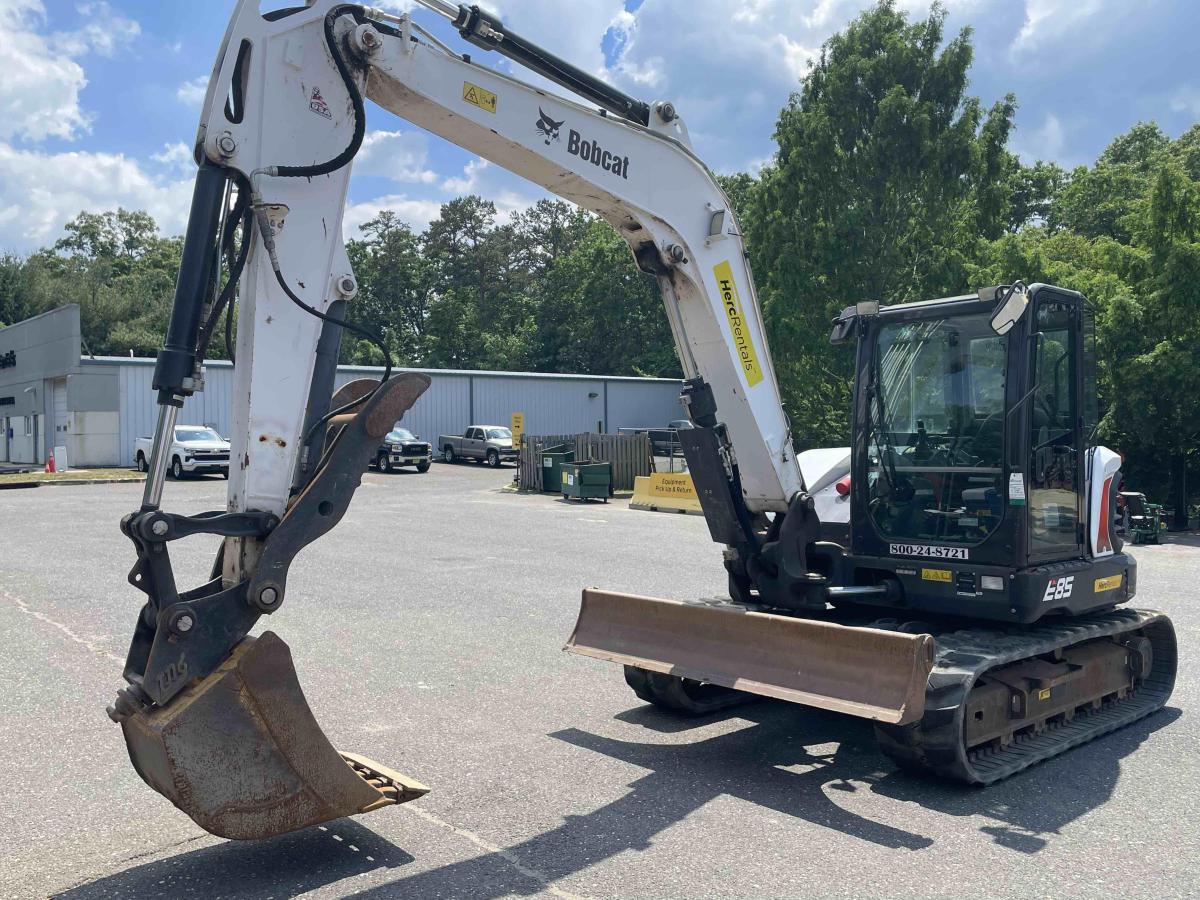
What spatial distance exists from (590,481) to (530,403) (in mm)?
20252

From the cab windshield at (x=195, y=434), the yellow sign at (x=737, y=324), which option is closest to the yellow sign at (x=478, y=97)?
the yellow sign at (x=737, y=324)

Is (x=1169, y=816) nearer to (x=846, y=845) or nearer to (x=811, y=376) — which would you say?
(x=846, y=845)

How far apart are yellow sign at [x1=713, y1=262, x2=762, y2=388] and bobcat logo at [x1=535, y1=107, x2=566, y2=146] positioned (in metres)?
1.40

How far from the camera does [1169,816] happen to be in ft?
17.4

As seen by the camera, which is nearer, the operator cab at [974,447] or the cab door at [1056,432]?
the operator cab at [974,447]

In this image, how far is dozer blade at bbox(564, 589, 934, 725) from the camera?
18.0 ft

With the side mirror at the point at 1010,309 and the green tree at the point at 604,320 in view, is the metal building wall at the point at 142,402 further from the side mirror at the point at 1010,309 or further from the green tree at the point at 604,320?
the side mirror at the point at 1010,309

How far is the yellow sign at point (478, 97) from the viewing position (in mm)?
5466

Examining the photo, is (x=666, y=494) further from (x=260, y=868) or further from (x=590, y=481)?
(x=260, y=868)

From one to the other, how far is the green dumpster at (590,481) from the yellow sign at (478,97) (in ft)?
67.0

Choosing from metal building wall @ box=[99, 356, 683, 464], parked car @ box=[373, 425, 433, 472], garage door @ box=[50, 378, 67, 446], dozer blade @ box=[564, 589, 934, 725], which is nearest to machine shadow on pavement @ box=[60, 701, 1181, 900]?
dozer blade @ box=[564, 589, 934, 725]

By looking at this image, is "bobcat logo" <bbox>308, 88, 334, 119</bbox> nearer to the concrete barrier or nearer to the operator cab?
the operator cab

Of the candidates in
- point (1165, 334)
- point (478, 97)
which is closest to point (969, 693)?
point (478, 97)

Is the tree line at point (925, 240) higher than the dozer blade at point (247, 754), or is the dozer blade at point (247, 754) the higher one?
the tree line at point (925, 240)
